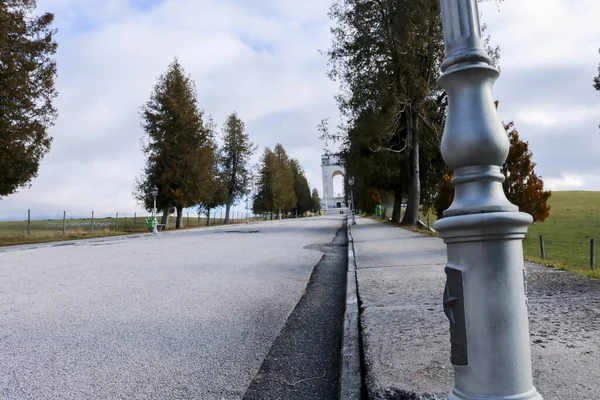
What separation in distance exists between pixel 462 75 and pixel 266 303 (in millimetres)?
3839

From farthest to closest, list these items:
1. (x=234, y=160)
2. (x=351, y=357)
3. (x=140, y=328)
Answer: (x=234, y=160) < (x=140, y=328) < (x=351, y=357)

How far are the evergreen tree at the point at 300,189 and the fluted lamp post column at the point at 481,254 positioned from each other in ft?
298

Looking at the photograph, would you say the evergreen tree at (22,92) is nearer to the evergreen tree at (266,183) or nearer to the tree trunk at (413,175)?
the tree trunk at (413,175)

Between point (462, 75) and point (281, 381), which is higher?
point (462, 75)

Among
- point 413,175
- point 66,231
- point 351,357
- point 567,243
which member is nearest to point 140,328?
point 351,357

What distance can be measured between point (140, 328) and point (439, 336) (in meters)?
2.43

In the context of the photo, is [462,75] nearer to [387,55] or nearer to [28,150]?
[387,55]

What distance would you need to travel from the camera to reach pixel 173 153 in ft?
118

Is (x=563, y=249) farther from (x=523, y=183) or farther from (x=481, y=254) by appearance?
(x=481, y=254)

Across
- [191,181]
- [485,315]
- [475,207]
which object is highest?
[191,181]

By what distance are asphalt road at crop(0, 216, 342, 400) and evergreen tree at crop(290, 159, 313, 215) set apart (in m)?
86.1

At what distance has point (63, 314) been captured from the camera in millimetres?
4488

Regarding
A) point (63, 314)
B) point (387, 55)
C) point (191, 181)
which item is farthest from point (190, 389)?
point (191, 181)

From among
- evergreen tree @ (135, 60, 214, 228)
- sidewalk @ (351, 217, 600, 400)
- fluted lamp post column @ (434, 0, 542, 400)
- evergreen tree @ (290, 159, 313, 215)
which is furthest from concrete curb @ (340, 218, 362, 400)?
evergreen tree @ (290, 159, 313, 215)
